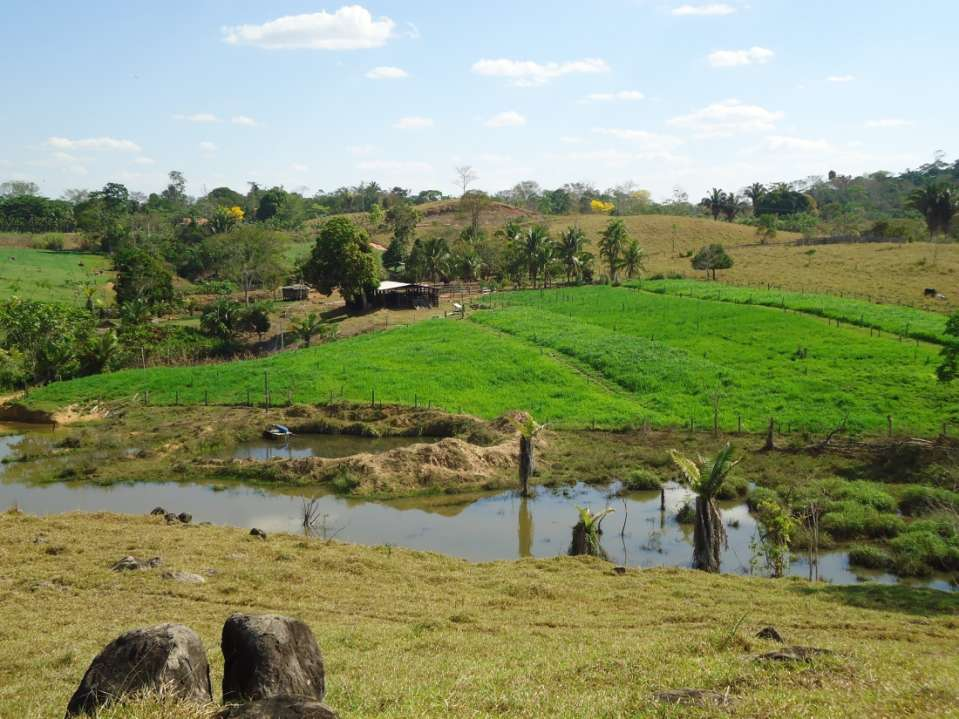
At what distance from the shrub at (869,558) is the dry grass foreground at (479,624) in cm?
410

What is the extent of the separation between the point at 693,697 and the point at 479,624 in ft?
20.4

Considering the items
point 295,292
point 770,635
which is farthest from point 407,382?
point 295,292

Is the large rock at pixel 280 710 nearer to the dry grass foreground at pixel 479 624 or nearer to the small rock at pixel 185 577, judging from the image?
the dry grass foreground at pixel 479 624

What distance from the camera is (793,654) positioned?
38.2ft

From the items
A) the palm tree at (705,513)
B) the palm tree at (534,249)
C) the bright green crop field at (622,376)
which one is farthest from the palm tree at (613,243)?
the palm tree at (705,513)

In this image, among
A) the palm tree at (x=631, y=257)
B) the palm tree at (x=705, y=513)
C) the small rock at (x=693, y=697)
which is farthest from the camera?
the palm tree at (x=631, y=257)

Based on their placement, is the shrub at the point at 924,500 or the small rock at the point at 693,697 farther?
the shrub at the point at 924,500

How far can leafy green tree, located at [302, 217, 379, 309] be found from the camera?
66.9 meters

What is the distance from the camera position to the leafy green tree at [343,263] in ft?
220

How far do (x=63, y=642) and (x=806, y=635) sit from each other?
40.5ft

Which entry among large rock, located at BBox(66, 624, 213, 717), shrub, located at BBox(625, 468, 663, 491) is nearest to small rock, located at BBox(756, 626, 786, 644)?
large rock, located at BBox(66, 624, 213, 717)

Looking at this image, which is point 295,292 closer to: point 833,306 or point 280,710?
point 833,306

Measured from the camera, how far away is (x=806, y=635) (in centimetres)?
1393

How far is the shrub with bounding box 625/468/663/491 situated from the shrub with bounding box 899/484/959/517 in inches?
312
